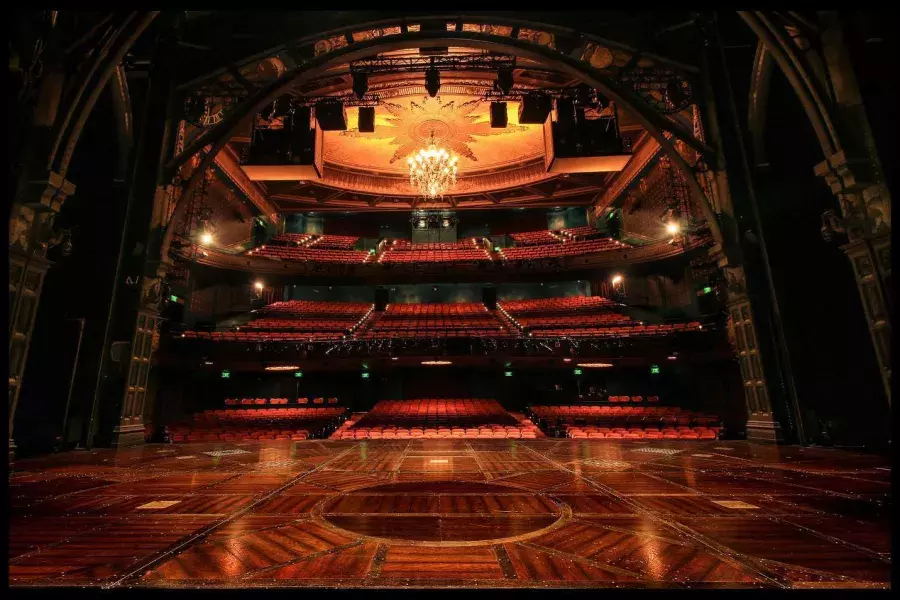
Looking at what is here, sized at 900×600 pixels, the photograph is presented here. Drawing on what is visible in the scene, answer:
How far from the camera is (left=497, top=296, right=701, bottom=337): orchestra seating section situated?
37.0 feet

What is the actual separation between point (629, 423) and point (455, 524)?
8722mm

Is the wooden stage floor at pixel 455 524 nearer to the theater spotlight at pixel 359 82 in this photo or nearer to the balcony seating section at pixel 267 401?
the theater spotlight at pixel 359 82

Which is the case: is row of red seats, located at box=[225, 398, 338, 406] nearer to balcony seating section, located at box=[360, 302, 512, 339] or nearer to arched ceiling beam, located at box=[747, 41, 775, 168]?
balcony seating section, located at box=[360, 302, 512, 339]

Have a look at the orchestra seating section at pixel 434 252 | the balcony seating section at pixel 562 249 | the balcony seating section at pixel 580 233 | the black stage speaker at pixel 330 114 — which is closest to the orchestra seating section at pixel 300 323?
the orchestra seating section at pixel 434 252

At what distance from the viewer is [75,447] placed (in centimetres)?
576

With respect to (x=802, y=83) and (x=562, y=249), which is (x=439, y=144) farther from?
(x=802, y=83)

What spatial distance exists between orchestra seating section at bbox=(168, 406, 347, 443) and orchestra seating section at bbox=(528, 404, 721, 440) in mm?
5700

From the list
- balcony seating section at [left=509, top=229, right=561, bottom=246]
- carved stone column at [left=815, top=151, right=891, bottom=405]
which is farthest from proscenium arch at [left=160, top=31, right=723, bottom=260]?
balcony seating section at [left=509, top=229, right=561, bottom=246]

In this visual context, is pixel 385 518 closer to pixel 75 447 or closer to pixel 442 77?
pixel 75 447

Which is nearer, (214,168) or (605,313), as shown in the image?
(214,168)

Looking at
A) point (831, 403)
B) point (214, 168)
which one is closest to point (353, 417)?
point (214, 168)

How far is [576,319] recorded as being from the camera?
13.7 m

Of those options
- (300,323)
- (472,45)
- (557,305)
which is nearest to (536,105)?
(472,45)
